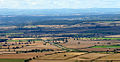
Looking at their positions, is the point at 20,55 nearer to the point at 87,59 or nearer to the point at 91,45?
the point at 87,59

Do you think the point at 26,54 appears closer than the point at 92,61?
No

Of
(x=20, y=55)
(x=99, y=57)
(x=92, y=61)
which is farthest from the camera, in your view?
(x=20, y=55)

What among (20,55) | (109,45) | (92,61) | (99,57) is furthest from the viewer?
(109,45)

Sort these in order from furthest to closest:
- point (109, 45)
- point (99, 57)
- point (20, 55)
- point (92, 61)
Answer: point (109, 45), point (20, 55), point (99, 57), point (92, 61)

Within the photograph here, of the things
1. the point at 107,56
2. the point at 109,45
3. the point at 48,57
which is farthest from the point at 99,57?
the point at 109,45

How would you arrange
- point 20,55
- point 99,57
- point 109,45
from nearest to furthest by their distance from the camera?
point 99,57 → point 20,55 → point 109,45

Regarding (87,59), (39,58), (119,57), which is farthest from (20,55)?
(119,57)

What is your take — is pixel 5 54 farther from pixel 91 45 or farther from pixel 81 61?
pixel 91 45

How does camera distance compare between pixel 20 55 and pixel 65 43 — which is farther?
pixel 65 43
